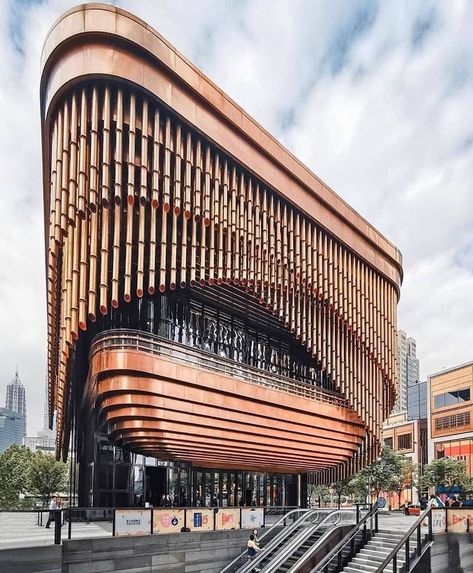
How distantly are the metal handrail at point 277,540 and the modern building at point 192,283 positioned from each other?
4.40 meters

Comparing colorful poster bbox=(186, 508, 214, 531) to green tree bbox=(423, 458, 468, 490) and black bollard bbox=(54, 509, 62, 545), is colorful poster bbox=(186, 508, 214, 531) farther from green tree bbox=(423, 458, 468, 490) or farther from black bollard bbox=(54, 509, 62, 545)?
green tree bbox=(423, 458, 468, 490)

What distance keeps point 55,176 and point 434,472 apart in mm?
52761

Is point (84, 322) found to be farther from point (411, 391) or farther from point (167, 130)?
point (411, 391)

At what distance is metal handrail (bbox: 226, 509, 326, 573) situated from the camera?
17656mm

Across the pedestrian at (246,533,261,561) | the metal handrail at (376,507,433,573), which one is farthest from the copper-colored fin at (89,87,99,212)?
the metal handrail at (376,507,433,573)

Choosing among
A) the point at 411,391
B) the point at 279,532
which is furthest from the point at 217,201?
the point at 411,391

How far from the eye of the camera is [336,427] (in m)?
28.9

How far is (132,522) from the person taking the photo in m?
15.7

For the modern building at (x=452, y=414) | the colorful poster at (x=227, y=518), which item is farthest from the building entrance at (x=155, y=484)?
the modern building at (x=452, y=414)

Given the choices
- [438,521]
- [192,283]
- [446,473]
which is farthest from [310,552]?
[446,473]

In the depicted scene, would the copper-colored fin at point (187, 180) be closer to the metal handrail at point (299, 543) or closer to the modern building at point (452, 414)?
the metal handrail at point (299, 543)

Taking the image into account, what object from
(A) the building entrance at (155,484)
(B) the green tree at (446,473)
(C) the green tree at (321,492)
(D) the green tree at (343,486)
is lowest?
(C) the green tree at (321,492)

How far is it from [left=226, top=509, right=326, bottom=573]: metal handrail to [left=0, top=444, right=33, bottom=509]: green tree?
40871 mm

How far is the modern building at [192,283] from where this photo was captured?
1825cm
